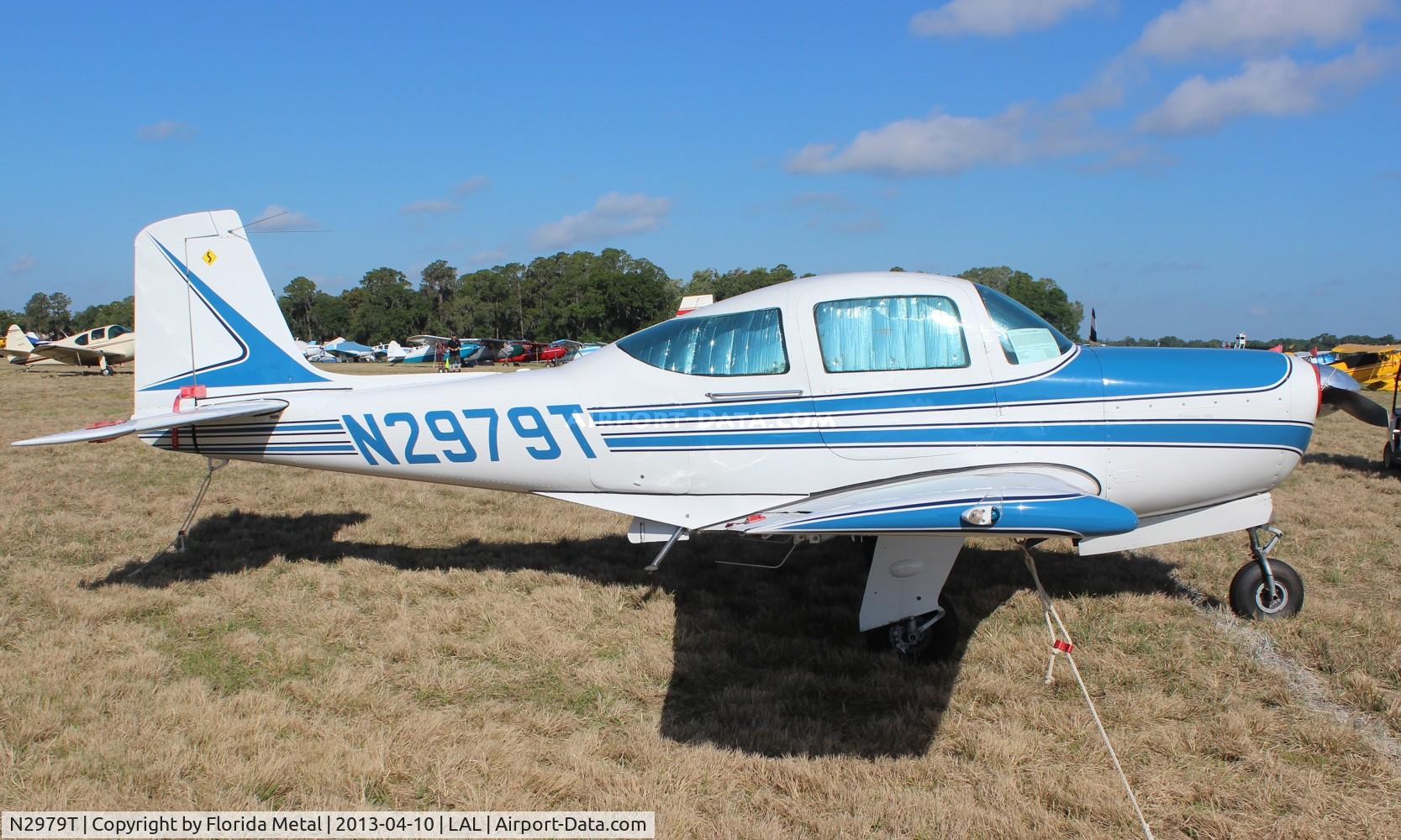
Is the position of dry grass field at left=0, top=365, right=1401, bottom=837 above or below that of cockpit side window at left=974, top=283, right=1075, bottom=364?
below

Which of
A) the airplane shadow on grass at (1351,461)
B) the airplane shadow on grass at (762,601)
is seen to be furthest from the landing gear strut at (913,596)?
the airplane shadow on grass at (1351,461)

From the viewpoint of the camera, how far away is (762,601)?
5.54m

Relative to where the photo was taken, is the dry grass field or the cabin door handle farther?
the cabin door handle

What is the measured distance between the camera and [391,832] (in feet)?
10.4

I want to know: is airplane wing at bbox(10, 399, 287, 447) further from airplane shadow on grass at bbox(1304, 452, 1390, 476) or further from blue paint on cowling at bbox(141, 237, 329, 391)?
airplane shadow on grass at bbox(1304, 452, 1390, 476)

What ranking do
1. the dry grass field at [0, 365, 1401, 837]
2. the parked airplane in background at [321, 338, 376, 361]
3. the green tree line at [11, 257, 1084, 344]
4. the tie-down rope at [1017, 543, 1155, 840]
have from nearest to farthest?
the tie-down rope at [1017, 543, 1155, 840], the dry grass field at [0, 365, 1401, 837], the parked airplane in background at [321, 338, 376, 361], the green tree line at [11, 257, 1084, 344]

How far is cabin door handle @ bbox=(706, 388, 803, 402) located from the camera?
450 cm

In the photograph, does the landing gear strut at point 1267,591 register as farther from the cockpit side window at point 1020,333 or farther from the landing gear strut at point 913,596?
the landing gear strut at point 913,596

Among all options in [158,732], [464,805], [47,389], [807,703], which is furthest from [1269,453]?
[47,389]

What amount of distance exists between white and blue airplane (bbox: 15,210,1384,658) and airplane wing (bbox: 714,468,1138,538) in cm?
5

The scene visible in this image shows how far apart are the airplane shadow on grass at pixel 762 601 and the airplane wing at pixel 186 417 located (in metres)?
1.29

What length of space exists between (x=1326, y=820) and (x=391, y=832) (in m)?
3.51

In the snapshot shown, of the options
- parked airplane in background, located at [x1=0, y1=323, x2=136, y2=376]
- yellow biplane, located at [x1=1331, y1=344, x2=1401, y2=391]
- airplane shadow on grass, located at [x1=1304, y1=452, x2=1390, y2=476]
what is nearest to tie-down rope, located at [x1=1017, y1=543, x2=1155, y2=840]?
airplane shadow on grass, located at [x1=1304, y1=452, x2=1390, y2=476]

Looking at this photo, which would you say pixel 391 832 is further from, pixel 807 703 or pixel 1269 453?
pixel 1269 453
